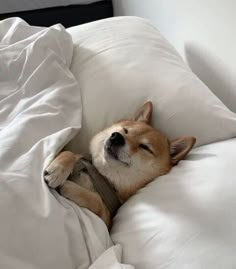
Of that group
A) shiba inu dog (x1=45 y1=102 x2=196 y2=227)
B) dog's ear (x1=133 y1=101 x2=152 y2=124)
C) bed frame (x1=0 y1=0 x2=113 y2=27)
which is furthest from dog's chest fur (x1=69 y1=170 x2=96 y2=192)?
bed frame (x1=0 y1=0 x2=113 y2=27)

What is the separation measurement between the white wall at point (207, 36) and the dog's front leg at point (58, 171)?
2.20 ft

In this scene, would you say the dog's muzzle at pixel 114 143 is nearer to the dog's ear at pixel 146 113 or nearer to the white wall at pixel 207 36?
the dog's ear at pixel 146 113

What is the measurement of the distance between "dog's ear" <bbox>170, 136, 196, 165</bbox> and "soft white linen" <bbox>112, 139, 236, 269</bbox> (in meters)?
0.04

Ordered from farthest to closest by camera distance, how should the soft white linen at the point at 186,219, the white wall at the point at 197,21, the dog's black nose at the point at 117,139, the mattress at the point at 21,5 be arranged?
1. the mattress at the point at 21,5
2. the white wall at the point at 197,21
3. the dog's black nose at the point at 117,139
4. the soft white linen at the point at 186,219

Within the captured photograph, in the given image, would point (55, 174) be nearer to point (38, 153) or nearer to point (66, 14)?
point (38, 153)

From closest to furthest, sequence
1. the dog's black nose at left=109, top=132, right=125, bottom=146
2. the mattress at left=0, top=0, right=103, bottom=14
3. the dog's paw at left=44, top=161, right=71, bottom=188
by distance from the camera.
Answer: the dog's paw at left=44, top=161, right=71, bottom=188 → the dog's black nose at left=109, top=132, right=125, bottom=146 → the mattress at left=0, top=0, right=103, bottom=14

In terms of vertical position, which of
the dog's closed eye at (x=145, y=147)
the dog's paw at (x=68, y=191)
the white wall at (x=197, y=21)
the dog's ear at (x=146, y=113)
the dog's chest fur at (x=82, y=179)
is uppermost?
the white wall at (x=197, y=21)

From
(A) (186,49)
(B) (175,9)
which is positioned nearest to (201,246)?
(A) (186,49)

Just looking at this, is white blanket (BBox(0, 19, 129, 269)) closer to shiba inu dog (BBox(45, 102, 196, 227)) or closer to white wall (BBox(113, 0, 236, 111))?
shiba inu dog (BBox(45, 102, 196, 227))

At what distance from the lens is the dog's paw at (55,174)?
103 cm

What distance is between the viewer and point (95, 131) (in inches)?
49.8

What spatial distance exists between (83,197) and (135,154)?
19 centimetres

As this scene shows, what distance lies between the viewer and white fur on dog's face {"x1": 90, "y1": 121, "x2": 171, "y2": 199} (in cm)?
115

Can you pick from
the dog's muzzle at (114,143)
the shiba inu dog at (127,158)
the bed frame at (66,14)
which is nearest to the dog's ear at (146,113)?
the shiba inu dog at (127,158)
